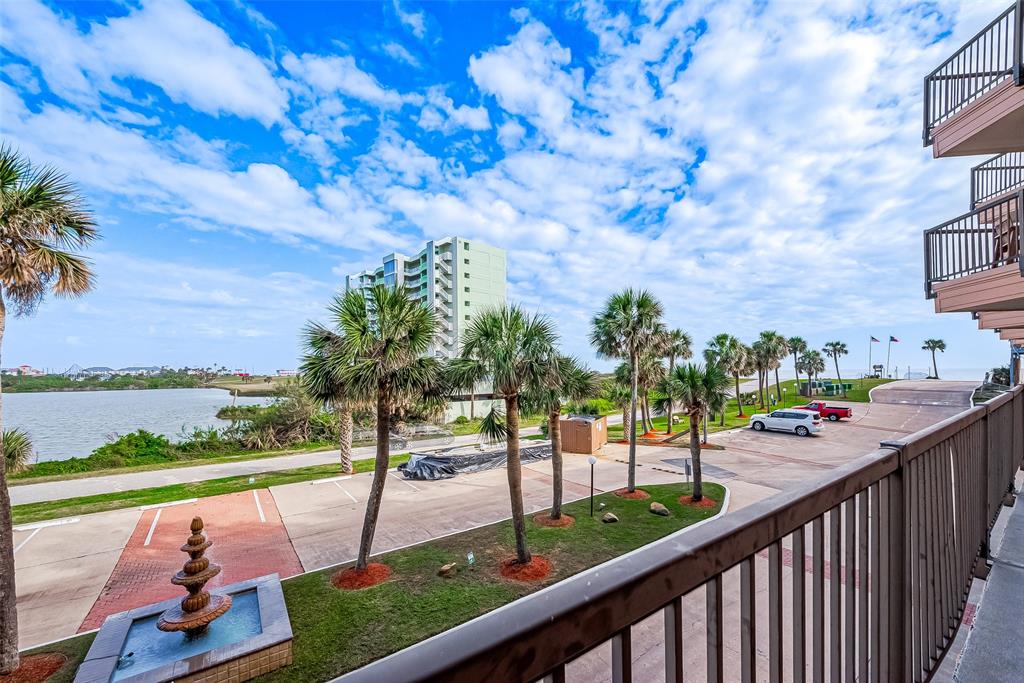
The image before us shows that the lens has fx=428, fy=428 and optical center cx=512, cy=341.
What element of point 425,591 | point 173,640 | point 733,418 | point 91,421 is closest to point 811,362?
point 733,418

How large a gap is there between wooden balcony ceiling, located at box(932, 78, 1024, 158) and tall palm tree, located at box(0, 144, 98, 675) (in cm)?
1416

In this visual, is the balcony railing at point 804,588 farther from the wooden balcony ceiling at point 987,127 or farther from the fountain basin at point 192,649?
the fountain basin at point 192,649

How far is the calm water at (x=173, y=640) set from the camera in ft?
19.8

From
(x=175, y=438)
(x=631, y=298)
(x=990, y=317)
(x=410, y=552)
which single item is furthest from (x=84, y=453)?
(x=990, y=317)

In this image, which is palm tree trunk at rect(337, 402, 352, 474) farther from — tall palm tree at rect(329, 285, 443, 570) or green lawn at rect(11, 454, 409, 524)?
tall palm tree at rect(329, 285, 443, 570)

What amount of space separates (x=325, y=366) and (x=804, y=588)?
363 inches

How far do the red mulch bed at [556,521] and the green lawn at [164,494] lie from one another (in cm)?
1090

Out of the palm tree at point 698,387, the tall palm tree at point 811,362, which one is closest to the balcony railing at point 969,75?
the palm tree at point 698,387

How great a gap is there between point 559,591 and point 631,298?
51.7 ft

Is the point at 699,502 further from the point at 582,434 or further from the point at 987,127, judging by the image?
the point at 987,127

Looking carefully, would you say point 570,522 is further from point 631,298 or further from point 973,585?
point 973,585

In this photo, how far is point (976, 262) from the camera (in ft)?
23.6

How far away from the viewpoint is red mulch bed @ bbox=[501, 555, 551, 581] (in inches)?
354

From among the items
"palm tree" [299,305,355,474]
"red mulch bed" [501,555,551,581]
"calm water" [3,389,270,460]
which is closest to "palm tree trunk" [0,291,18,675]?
"palm tree" [299,305,355,474]
